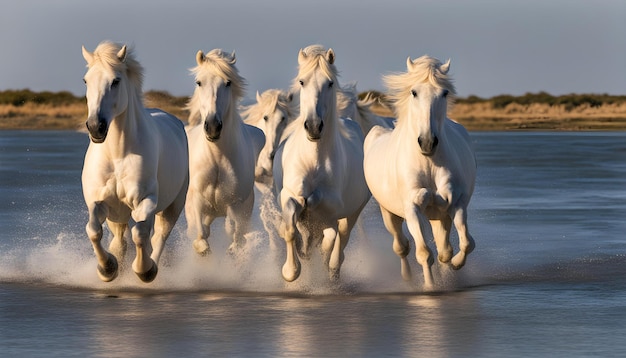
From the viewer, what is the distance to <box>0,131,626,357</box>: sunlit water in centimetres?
871

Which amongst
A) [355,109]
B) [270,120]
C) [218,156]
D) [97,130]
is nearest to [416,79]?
[218,156]

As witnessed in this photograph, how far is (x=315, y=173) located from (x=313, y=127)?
21.4 inches

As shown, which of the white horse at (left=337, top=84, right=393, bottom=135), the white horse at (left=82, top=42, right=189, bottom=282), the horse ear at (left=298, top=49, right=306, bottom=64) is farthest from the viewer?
the white horse at (left=337, top=84, right=393, bottom=135)

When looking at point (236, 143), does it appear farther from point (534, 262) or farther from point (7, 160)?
point (7, 160)

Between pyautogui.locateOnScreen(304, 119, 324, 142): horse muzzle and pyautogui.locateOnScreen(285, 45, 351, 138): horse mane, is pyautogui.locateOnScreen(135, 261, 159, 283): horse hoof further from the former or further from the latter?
pyautogui.locateOnScreen(285, 45, 351, 138): horse mane

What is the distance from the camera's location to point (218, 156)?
42.6ft

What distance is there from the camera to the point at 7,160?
33406mm

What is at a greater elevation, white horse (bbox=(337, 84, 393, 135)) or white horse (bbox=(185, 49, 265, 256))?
white horse (bbox=(337, 84, 393, 135))

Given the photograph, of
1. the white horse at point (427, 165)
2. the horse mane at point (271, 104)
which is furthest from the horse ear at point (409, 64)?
the horse mane at point (271, 104)

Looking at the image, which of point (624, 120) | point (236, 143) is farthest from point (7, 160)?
point (624, 120)

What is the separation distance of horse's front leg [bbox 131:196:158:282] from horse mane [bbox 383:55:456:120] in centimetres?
226

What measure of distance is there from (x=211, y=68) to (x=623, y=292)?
4179 millimetres

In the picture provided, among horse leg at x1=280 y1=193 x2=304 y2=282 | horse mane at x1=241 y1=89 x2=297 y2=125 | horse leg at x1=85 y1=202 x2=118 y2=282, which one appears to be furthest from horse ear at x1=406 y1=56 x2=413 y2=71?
horse mane at x1=241 y1=89 x2=297 y2=125

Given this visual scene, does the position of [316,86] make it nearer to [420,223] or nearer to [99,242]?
[420,223]
